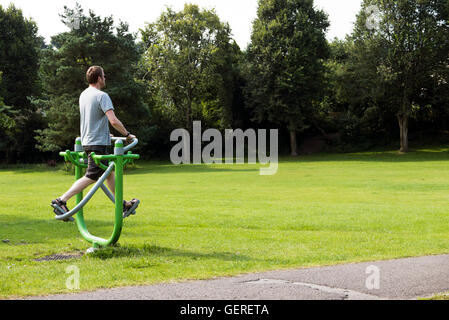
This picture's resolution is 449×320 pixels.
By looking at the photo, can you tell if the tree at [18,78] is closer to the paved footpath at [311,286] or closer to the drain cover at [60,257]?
the drain cover at [60,257]

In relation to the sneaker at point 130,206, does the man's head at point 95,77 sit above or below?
above

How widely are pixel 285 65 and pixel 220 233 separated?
42.6 m

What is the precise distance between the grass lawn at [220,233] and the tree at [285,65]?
98.5 feet

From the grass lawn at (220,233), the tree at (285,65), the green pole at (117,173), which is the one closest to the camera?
the grass lawn at (220,233)

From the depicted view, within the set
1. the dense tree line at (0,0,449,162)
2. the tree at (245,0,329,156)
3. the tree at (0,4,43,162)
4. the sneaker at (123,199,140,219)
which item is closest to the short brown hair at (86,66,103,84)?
the sneaker at (123,199,140,219)

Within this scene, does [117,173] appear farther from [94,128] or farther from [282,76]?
[282,76]

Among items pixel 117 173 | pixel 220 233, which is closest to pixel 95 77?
pixel 117 173

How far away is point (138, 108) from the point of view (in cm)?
4131

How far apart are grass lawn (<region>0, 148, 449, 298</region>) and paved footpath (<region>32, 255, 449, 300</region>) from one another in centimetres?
52

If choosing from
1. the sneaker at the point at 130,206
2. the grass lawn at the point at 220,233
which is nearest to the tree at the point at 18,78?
the grass lawn at the point at 220,233

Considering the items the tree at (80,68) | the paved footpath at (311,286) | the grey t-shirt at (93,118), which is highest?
the tree at (80,68)

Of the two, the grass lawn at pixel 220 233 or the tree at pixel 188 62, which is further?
the tree at pixel 188 62

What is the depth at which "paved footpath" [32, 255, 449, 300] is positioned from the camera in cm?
541

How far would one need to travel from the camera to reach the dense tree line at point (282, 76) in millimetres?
48875
